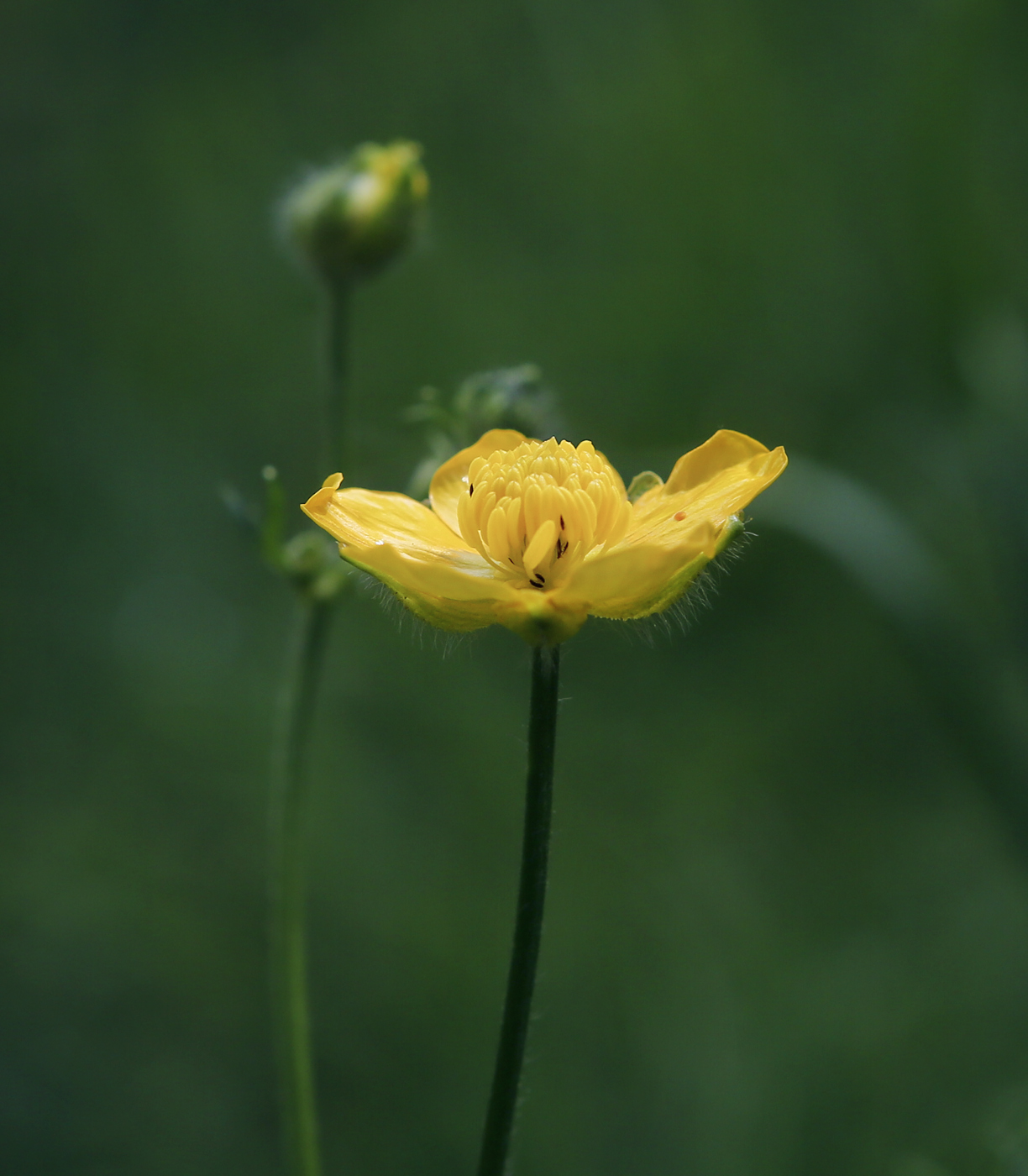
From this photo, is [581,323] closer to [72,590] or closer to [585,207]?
[585,207]

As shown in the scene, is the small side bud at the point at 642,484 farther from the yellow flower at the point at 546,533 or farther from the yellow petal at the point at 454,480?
the yellow petal at the point at 454,480

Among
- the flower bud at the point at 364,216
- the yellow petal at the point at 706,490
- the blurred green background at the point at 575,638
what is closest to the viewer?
the yellow petal at the point at 706,490

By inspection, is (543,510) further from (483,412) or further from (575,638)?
(575,638)

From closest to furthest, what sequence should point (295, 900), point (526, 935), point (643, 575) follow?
point (526, 935) → point (643, 575) → point (295, 900)

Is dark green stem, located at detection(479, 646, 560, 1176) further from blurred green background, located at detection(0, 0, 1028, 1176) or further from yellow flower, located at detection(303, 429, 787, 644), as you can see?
blurred green background, located at detection(0, 0, 1028, 1176)

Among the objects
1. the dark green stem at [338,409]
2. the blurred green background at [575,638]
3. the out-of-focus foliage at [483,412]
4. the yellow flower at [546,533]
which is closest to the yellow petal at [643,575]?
the yellow flower at [546,533]

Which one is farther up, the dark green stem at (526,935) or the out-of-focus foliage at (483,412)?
the out-of-focus foliage at (483,412)

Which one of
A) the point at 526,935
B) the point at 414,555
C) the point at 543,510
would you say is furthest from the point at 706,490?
the point at 526,935
